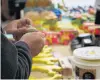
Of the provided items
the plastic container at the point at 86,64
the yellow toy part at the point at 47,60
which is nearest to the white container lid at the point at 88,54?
the plastic container at the point at 86,64

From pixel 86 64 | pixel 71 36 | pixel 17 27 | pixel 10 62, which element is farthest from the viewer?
pixel 71 36

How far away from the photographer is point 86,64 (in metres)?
0.68

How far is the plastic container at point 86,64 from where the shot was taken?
0.67 metres

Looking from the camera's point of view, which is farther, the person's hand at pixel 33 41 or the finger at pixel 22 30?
the finger at pixel 22 30

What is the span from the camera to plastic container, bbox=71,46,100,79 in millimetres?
668

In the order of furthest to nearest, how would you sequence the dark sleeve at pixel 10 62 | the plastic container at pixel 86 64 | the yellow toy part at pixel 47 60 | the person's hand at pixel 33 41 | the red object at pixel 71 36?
the red object at pixel 71 36
the yellow toy part at pixel 47 60
the plastic container at pixel 86 64
the person's hand at pixel 33 41
the dark sleeve at pixel 10 62

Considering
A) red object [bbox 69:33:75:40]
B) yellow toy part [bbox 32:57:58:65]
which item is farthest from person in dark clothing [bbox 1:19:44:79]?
red object [bbox 69:33:75:40]

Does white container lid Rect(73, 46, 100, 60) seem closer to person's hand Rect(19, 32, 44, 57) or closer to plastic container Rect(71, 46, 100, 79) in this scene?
plastic container Rect(71, 46, 100, 79)

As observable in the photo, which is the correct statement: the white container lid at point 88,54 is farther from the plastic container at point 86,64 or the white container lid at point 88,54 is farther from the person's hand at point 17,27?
the person's hand at point 17,27

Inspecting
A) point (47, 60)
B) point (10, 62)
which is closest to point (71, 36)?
point (47, 60)

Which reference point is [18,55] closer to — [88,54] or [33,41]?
[33,41]

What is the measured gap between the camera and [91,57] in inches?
27.1

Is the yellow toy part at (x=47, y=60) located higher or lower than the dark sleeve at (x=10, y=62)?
lower

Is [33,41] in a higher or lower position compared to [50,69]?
higher
